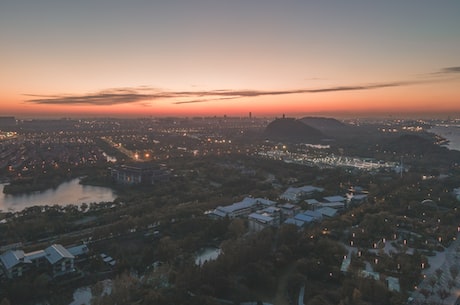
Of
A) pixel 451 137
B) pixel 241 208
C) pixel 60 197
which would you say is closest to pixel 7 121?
pixel 60 197

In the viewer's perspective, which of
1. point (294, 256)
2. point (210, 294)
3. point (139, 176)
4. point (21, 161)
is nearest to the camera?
point (210, 294)

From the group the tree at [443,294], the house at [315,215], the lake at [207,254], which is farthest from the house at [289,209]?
the tree at [443,294]

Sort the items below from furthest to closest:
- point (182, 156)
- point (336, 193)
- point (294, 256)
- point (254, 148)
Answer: point (254, 148)
point (182, 156)
point (336, 193)
point (294, 256)

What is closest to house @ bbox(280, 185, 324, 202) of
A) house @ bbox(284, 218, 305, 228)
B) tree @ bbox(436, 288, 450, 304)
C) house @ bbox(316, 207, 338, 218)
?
house @ bbox(316, 207, 338, 218)

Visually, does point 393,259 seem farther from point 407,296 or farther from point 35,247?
point 35,247

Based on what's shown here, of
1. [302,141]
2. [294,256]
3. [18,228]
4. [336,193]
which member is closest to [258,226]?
[294,256]

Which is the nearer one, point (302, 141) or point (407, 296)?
point (407, 296)

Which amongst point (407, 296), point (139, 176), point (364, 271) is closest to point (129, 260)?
point (364, 271)

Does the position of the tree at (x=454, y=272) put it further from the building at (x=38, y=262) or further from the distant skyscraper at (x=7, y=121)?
the distant skyscraper at (x=7, y=121)
